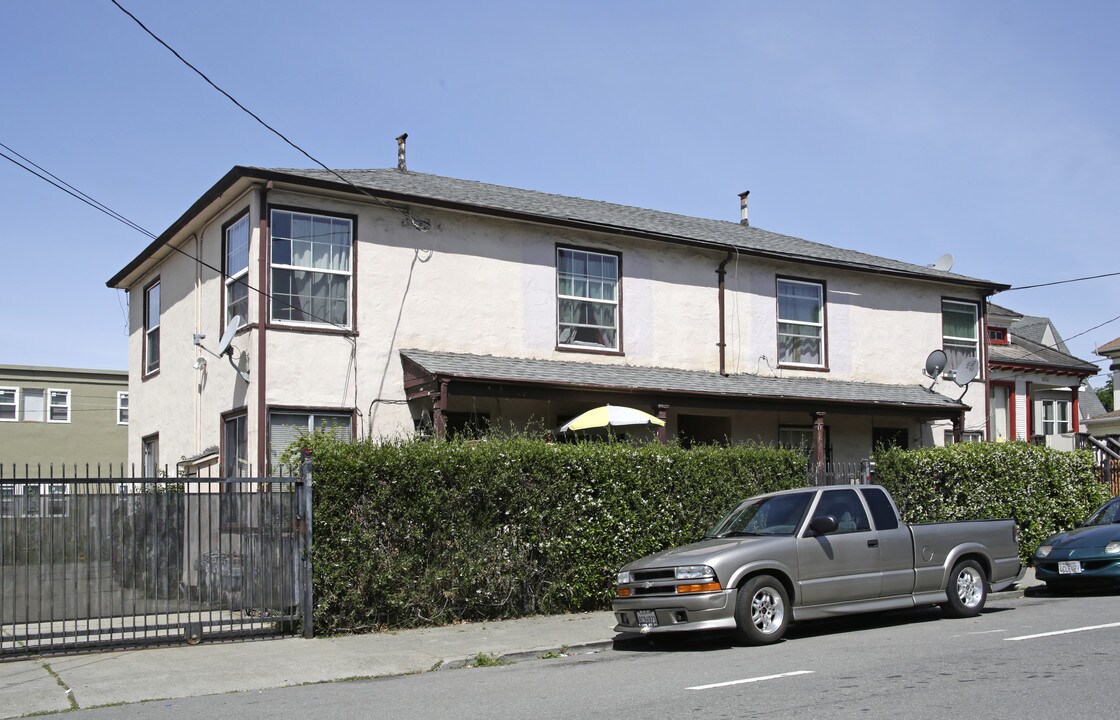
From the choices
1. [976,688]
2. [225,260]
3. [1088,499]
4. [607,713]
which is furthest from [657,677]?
[1088,499]

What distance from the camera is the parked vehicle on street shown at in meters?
14.3

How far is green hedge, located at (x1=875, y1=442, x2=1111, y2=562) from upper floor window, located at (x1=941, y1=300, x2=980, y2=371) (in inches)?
227

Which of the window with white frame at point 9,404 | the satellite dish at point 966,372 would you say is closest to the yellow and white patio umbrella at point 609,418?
the satellite dish at point 966,372

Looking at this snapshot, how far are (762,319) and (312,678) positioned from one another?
1317 centimetres

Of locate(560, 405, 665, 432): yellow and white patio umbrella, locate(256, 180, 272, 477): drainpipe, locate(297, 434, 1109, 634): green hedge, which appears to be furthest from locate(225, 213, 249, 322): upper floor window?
locate(560, 405, 665, 432): yellow and white patio umbrella

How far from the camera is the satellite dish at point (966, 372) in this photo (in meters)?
22.2

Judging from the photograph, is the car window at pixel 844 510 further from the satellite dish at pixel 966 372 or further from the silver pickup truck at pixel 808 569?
the satellite dish at pixel 966 372

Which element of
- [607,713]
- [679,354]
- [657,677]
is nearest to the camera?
[607,713]

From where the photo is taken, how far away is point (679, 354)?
65.7 feet

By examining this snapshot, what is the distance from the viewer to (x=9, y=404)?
36875 millimetres

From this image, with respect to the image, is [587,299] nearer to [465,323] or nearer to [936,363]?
[465,323]

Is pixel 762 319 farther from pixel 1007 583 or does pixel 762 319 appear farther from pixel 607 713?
pixel 607 713

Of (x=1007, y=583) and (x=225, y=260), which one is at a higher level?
(x=225, y=260)

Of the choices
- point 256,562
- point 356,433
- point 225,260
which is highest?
point 225,260
